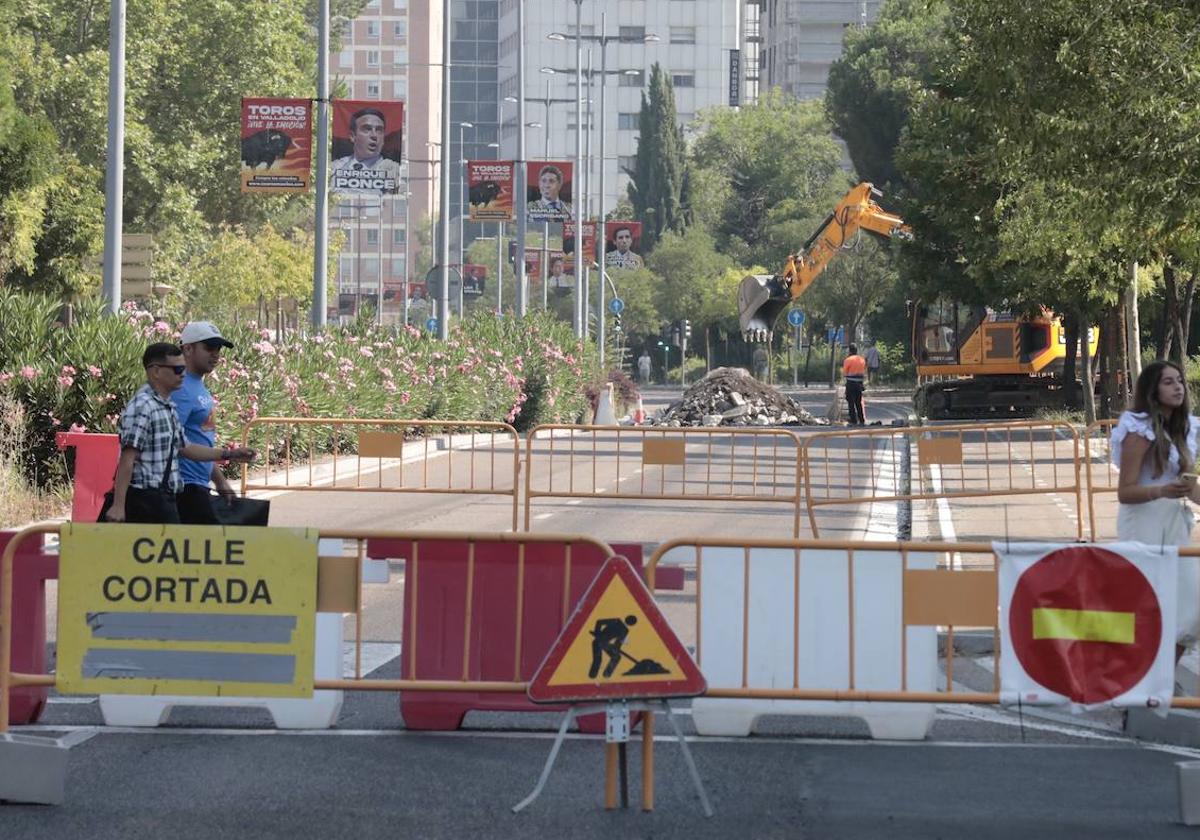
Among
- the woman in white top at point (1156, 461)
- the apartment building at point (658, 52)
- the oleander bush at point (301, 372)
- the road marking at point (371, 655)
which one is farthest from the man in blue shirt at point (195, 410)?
the apartment building at point (658, 52)

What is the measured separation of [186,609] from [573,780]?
63.9 inches

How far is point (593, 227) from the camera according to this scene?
67500 mm

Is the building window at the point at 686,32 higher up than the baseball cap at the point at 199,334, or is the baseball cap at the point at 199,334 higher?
the building window at the point at 686,32

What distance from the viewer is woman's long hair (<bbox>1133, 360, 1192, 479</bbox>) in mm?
9742

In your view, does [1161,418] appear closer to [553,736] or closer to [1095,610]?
[1095,610]

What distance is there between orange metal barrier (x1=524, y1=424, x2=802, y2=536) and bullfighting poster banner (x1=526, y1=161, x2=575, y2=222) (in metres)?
19.4

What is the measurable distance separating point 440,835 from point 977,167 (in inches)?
1093

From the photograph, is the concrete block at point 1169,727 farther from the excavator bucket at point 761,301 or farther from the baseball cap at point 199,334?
the excavator bucket at point 761,301

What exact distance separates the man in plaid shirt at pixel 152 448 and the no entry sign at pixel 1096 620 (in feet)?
13.7

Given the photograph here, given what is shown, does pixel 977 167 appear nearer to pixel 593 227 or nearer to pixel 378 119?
pixel 378 119

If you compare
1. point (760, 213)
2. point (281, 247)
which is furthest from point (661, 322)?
point (281, 247)

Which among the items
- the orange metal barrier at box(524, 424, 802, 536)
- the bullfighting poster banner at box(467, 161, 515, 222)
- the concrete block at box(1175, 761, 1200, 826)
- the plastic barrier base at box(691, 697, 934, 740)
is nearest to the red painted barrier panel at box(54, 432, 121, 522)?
the orange metal barrier at box(524, 424, 802, 536)

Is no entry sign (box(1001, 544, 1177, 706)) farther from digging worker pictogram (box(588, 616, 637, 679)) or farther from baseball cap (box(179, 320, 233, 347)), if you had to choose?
baseball cap (box(179, 320, 233, 347))

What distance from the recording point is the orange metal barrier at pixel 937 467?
16.4 meters
